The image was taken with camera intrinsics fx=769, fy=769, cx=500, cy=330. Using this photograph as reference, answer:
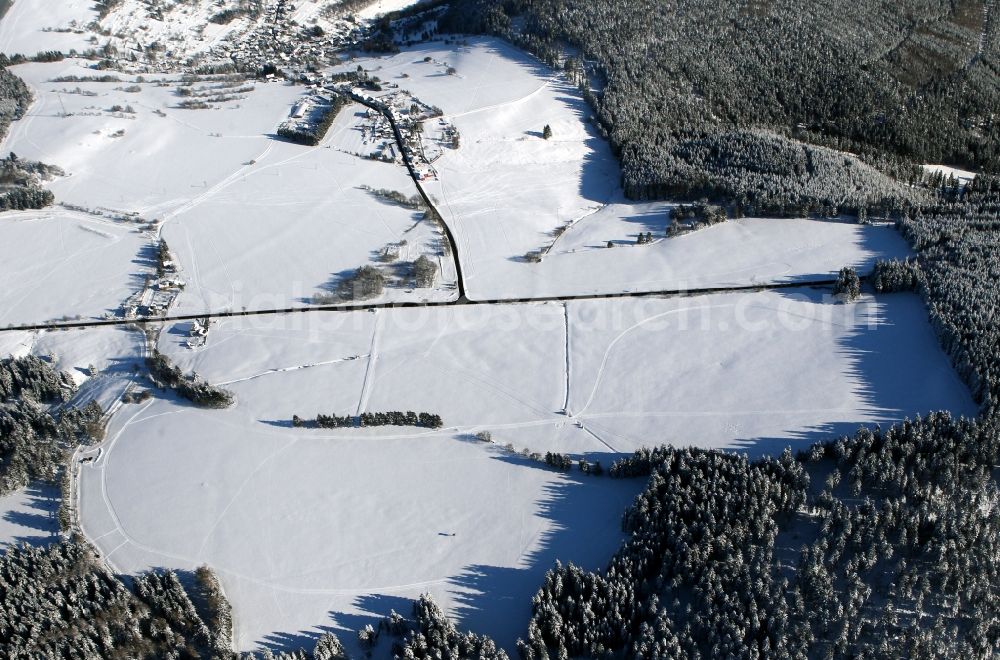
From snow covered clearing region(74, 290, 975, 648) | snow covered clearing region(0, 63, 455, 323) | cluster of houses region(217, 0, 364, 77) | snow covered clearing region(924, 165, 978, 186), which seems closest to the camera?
snow covered clearing region(74, 290, 975, 648)

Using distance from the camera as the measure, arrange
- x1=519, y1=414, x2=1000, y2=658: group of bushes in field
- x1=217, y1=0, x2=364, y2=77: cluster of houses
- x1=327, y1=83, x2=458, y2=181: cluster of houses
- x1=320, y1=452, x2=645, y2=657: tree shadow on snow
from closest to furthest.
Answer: x1=519, y1=414, x2=1000, y2=658: group of bushes in field < x1=320, y1=452, x2=645, y2=657: tree shadow on snow < x1=327, y1=83, x2=458, y2=181: cluster of houses < x1=217, y1=0, x2=364, y2=77: cluster of houses

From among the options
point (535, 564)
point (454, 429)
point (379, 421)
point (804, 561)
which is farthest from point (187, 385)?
point (804, 561)

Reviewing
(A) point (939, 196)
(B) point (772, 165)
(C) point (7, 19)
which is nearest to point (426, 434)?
(B) point (772, 165)

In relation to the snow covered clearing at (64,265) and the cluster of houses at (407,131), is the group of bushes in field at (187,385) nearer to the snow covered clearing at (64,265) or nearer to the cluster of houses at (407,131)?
the snow covered clearing at (64,265)

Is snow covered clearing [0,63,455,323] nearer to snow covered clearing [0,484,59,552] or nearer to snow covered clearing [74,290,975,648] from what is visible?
snow covered clearing [74,290,975,648]

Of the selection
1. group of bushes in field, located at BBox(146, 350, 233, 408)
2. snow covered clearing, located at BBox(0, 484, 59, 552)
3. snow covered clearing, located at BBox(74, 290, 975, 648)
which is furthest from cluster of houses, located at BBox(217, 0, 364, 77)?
snow covered clearing, located at BBox(0, 484, 59, 552)

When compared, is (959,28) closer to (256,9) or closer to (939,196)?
(939,196)
